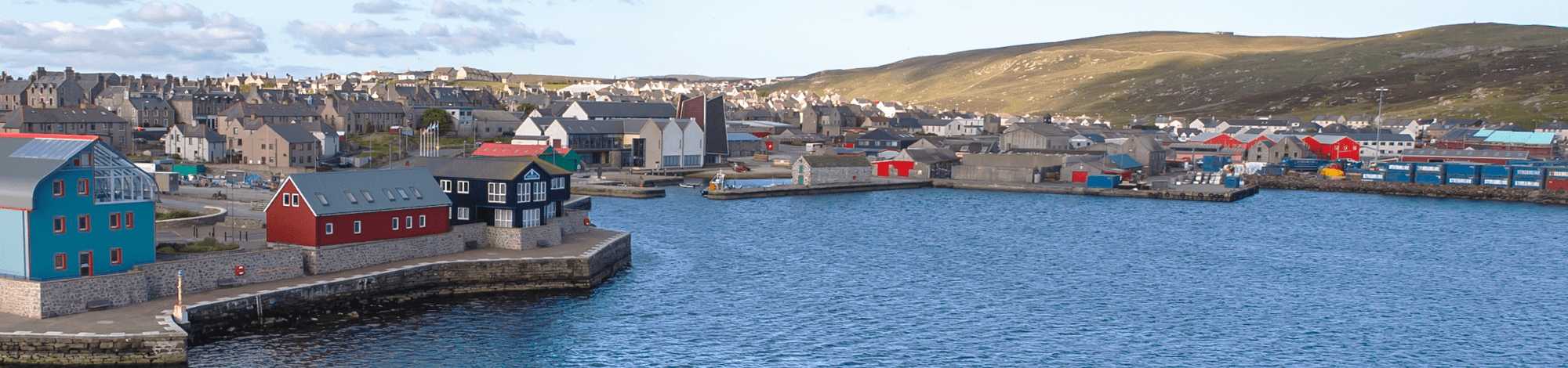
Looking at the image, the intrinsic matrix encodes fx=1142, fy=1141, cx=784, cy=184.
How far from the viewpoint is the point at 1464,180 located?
88000mm

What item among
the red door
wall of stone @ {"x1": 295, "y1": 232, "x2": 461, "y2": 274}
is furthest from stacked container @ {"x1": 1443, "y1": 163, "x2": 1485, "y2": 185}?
wall of stone @ {"x1": 295, "y1": 232, "x2": 461, "y2": 274}

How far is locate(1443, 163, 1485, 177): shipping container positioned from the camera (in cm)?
8775

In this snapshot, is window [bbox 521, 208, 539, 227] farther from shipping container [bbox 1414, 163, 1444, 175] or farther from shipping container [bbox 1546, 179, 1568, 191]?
shipping container [bbox 1546, 179, 1568, 191]

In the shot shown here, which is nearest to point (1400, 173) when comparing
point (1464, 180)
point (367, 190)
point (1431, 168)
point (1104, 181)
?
point (1431, 168)

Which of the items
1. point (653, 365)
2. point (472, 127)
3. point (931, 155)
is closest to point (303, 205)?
point (653, 365)

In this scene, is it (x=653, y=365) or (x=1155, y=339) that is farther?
(x=1155, y=339)

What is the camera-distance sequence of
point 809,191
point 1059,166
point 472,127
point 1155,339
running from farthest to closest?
point 472,127, point 1059,166, point 809,191, point 1155,339

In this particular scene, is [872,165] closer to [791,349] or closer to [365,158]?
[365,158]

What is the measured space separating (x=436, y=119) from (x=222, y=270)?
7530 cm

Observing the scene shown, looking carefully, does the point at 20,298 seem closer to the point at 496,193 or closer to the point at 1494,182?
the point at 496,193

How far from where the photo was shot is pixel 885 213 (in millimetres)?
67125

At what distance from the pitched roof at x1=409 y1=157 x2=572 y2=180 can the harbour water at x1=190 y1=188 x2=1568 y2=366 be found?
5.26 metres

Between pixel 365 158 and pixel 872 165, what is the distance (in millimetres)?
40609

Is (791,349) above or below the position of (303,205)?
below
